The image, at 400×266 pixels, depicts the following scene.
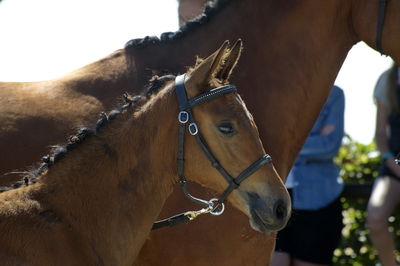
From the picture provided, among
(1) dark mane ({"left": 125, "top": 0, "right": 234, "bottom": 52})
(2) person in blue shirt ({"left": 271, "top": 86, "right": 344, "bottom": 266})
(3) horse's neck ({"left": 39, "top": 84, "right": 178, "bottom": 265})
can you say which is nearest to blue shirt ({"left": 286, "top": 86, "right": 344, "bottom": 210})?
(2) person in blue shirt ({"left": 271, "top": 86, "right": 344, "bottom": 266})

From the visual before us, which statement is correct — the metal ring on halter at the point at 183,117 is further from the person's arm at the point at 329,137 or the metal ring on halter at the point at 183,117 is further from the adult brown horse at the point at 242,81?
the person's arm at the point at 329,137

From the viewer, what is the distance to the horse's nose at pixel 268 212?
3916 mm

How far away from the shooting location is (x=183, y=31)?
492cm

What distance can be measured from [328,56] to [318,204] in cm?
156

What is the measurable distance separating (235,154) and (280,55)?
1.19m

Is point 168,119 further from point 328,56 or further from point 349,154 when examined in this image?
point 349,154

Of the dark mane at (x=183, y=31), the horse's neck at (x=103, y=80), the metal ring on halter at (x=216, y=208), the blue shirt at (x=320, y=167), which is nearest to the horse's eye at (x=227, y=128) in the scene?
the metal ring on halter at (x=216, y=208)

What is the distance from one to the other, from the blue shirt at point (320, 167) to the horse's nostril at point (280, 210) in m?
2.34

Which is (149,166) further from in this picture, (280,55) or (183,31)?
(280,55)

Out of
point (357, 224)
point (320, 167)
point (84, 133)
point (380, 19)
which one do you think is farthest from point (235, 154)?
point (357, 224)

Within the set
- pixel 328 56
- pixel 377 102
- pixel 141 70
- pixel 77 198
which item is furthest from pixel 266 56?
pixel 377 102

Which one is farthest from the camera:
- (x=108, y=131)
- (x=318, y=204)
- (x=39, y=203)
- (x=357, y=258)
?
(x=357, y=258)

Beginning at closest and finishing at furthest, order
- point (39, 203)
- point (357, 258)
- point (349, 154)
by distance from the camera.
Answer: point (39, 203) < point (357, 258) < point (349, 154)

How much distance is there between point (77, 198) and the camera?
3.81 m
